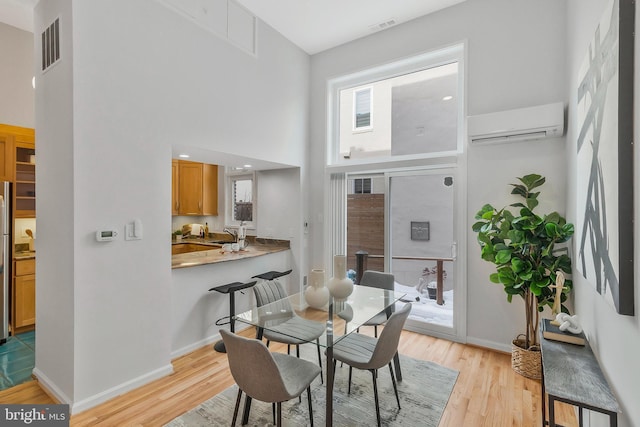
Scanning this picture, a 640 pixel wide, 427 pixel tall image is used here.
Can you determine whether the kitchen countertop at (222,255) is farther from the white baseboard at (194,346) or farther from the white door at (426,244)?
the white door at (426,244)

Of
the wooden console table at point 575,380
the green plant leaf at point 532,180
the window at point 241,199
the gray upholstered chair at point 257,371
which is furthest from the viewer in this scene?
the window at point 241,199

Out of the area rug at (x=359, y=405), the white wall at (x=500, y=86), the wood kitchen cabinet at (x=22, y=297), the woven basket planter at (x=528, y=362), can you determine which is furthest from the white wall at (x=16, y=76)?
the woven basket planter at (x=528, y=362)

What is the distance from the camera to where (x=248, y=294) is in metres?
3.78

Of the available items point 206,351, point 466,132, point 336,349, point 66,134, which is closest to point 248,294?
point 206,351

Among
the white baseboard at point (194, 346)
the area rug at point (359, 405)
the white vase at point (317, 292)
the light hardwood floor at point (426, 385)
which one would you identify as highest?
the white vase at point (317, 292)

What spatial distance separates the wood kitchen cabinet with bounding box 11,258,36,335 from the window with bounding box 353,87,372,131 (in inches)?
174

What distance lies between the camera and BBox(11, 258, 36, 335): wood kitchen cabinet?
3.48 metres

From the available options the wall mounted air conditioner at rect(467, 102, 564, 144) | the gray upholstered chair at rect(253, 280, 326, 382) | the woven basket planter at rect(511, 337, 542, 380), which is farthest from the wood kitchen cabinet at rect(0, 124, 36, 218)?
the woven basket planter at rect(511, 337, 542, 380)

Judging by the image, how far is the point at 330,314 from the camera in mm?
2225

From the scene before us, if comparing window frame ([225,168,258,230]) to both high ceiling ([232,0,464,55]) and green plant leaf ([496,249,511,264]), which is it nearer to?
high ceiling ([232,0,464,55])

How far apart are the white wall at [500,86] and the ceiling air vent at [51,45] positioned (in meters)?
3.43

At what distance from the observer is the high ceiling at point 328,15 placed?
333 centimetres

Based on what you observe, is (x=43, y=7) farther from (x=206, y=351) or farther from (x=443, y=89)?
(x=443, y=89)

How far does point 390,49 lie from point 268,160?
2.09 m
